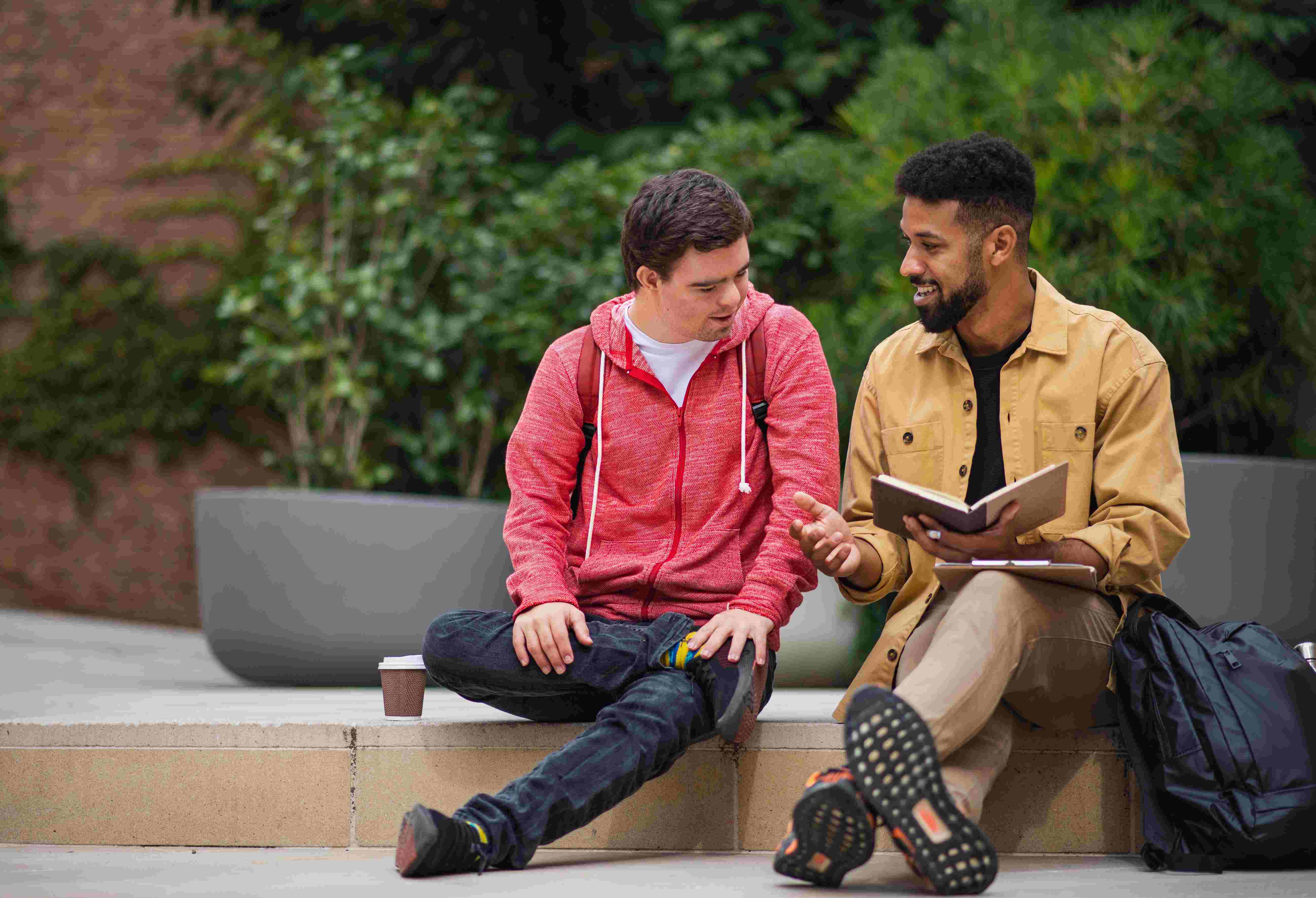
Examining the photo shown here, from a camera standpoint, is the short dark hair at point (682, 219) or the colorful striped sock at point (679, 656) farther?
the short dark hair at point (682, 219)

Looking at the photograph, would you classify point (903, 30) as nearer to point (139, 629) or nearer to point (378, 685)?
point (378, 685)

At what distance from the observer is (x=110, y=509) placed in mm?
7309

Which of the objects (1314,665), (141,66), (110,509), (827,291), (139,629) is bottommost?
(139,629)

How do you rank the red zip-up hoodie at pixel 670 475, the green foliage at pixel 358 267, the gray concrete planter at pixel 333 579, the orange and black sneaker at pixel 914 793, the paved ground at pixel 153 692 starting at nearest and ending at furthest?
the orange and black sneaker at pixel 914 793 < the red zip-up hoodie at pixel 670 475 < the paved ground at pixel 153 692 < the gray concrete planter at pixel 333 579 < the green foliage at pixel 358 267

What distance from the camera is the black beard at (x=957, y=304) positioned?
8.36 ft

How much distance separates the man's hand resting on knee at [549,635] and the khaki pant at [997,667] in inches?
22.9

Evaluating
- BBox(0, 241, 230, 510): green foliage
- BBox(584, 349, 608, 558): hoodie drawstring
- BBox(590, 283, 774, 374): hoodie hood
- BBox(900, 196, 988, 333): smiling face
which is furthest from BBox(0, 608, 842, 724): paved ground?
BBox(0, 241, 230, 510): green foliage

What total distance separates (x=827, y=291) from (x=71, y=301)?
14.3ft

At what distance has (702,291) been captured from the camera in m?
2.53

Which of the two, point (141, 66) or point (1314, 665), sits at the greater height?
point (141, 66)

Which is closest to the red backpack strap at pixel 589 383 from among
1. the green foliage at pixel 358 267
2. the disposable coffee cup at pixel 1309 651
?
the disposable coffee cup at pixel 1309 651

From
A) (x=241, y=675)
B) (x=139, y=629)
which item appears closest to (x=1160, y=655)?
(x=241, y=675)

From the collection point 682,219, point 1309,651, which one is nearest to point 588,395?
point 682,219

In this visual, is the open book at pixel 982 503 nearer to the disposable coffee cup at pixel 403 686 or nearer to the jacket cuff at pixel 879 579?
the jacket cuff at pixel 879 579
